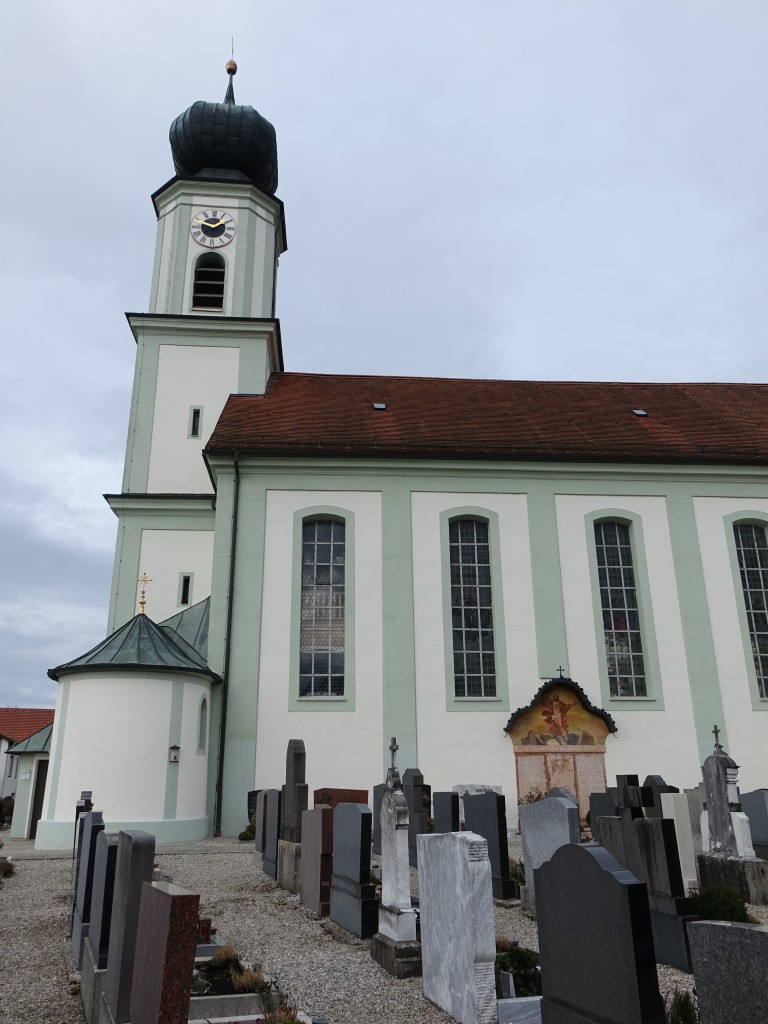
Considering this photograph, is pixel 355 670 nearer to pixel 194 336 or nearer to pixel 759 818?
pixel 759 818

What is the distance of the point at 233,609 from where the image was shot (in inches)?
579

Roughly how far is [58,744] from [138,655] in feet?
5.84

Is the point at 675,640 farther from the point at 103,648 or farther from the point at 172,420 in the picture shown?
the point at 172,420

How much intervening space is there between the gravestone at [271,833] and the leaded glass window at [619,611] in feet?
25.1

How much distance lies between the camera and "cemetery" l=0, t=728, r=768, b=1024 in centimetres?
321

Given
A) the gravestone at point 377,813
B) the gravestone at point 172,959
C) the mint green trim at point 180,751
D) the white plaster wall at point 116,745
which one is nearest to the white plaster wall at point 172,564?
the mint green trim at point 180,751

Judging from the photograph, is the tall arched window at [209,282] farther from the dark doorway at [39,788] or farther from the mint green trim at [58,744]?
the dark doorway at [39,788]

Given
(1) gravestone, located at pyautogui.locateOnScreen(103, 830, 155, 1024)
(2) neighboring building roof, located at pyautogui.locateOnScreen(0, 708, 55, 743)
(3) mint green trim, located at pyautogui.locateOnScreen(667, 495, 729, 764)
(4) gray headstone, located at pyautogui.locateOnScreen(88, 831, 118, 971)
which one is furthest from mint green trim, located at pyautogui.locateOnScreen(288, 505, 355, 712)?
(2) neighboring building roof, located at pyautogui.locateOnScreen(0, 708, 55, 743)

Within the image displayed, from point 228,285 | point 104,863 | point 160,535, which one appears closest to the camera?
point 104,863

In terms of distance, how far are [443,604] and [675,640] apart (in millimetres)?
4509

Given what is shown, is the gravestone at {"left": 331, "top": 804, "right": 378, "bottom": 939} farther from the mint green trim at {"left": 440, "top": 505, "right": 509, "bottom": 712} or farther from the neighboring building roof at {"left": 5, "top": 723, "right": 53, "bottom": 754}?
the neighboring building roof at {"left": 5, "top": 723, "right": 53, "bottom": 754}

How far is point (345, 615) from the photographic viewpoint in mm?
14914

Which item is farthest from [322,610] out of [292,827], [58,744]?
[292,827]

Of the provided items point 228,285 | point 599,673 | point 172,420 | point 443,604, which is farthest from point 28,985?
point 228,285
